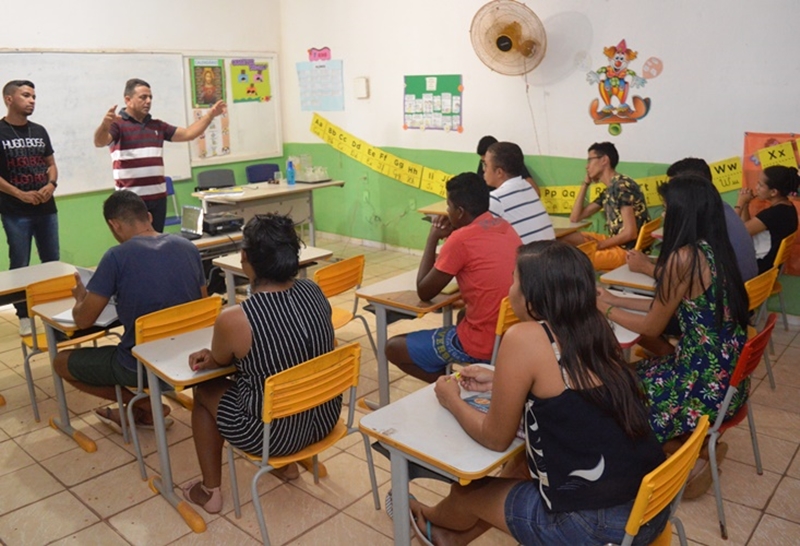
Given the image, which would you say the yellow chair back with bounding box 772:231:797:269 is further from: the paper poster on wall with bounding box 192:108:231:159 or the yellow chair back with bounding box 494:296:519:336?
the paper poster on wall with bounding box 192:108:231:159

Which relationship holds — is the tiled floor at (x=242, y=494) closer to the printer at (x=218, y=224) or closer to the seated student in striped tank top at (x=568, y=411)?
the seated student in striped tank top at (x=568, y=411)

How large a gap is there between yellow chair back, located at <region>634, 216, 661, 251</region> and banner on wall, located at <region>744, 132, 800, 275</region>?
0.73m

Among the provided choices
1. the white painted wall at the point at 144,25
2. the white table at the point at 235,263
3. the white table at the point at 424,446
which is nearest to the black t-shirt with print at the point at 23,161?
the white painted wall at the point at 144,25

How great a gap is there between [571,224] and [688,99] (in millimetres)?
1210

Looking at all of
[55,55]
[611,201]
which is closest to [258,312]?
[611,201]

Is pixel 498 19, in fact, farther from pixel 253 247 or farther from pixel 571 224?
pixel 253 247

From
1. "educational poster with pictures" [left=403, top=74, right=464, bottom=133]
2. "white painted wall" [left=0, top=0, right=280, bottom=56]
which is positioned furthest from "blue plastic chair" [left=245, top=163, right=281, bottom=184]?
"educational poster with pictures" [left=403, top=74, right=464, bottom=133]

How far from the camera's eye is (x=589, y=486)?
170 cm

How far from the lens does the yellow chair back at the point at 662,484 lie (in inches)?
61.4

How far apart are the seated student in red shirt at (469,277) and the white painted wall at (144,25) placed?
14.7ft

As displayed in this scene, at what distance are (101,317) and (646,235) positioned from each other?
10.4 ft

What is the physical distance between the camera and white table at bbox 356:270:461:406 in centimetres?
305

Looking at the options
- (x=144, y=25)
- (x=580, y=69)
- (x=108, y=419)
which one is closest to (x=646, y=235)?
(x=580, y=69)

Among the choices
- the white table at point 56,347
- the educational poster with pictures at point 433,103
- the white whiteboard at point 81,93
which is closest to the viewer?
the white table at point 56,347
